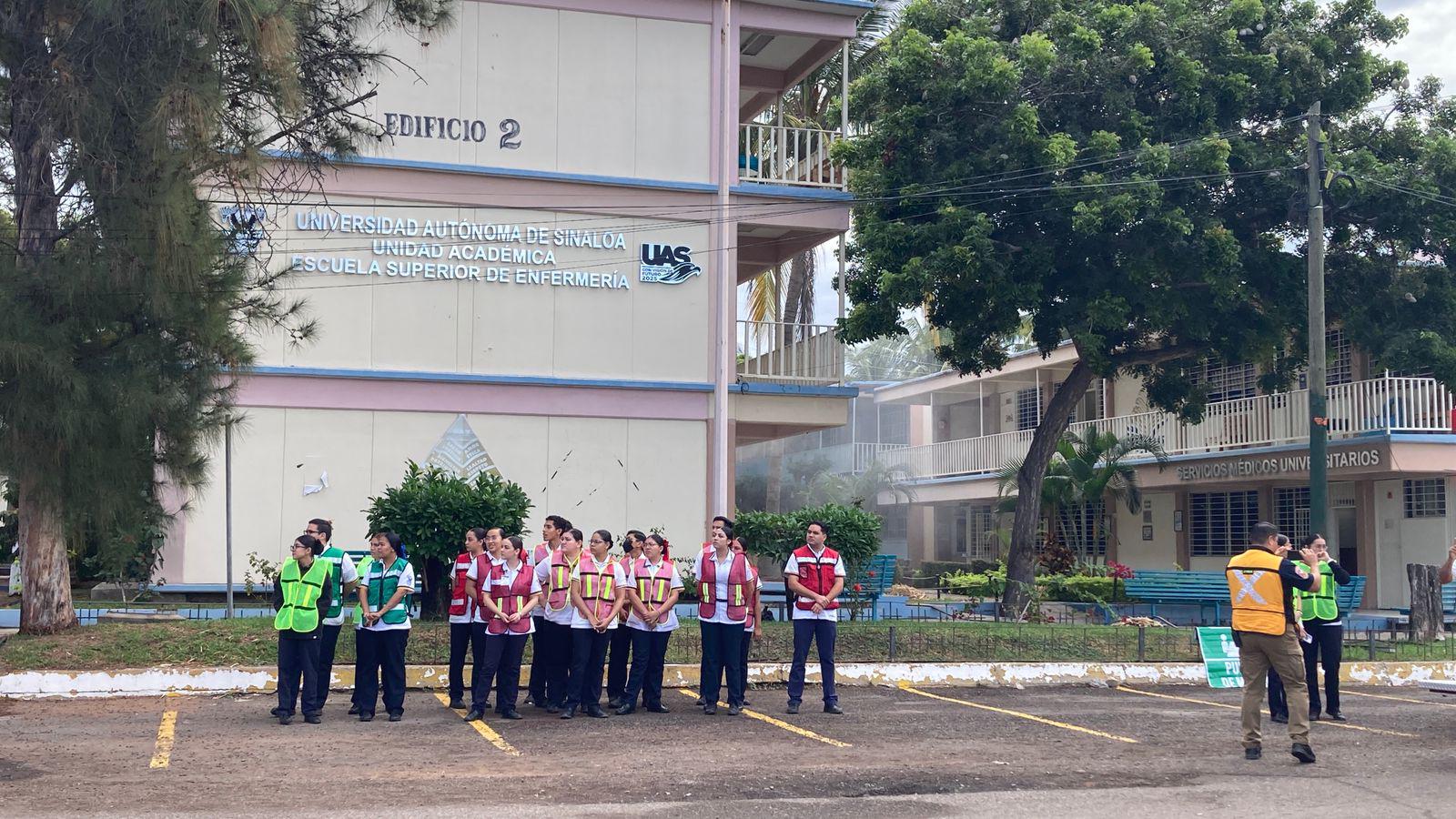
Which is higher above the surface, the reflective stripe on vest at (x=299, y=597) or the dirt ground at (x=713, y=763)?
the reflective stripe on vest at (x=299, y=597)

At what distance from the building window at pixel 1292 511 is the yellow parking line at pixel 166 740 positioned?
24615mm

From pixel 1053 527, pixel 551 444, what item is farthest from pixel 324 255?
pixel 1053 527

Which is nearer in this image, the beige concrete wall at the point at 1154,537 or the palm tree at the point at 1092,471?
the palm tree at the point at 1092,471

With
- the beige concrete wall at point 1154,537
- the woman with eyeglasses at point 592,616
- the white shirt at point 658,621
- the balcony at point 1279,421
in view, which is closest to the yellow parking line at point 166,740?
the woman with eyeglasses at point 592,616

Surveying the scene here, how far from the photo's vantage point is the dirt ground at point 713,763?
8789 mm

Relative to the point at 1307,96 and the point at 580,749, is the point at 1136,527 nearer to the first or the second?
the point at 1307,96

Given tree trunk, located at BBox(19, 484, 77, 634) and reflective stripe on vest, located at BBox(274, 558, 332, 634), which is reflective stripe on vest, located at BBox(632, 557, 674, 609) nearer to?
reflective stripe on vest, located at BBox(274, 558, 332, 634)

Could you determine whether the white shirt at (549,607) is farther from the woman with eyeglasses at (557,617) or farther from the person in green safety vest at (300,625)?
the person in green safety vest at (300,625)

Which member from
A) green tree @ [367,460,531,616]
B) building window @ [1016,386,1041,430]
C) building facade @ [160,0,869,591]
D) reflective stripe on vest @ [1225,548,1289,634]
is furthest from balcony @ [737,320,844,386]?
building window @ [1016,386,1041,430]

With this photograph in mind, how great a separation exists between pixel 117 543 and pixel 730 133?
1071 centimetres

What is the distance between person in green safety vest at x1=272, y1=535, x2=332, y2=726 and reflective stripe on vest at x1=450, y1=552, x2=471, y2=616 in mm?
1188

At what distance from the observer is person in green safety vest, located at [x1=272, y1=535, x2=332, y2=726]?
12305mm

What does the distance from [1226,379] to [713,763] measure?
84.8 feet

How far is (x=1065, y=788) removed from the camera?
9.50m
